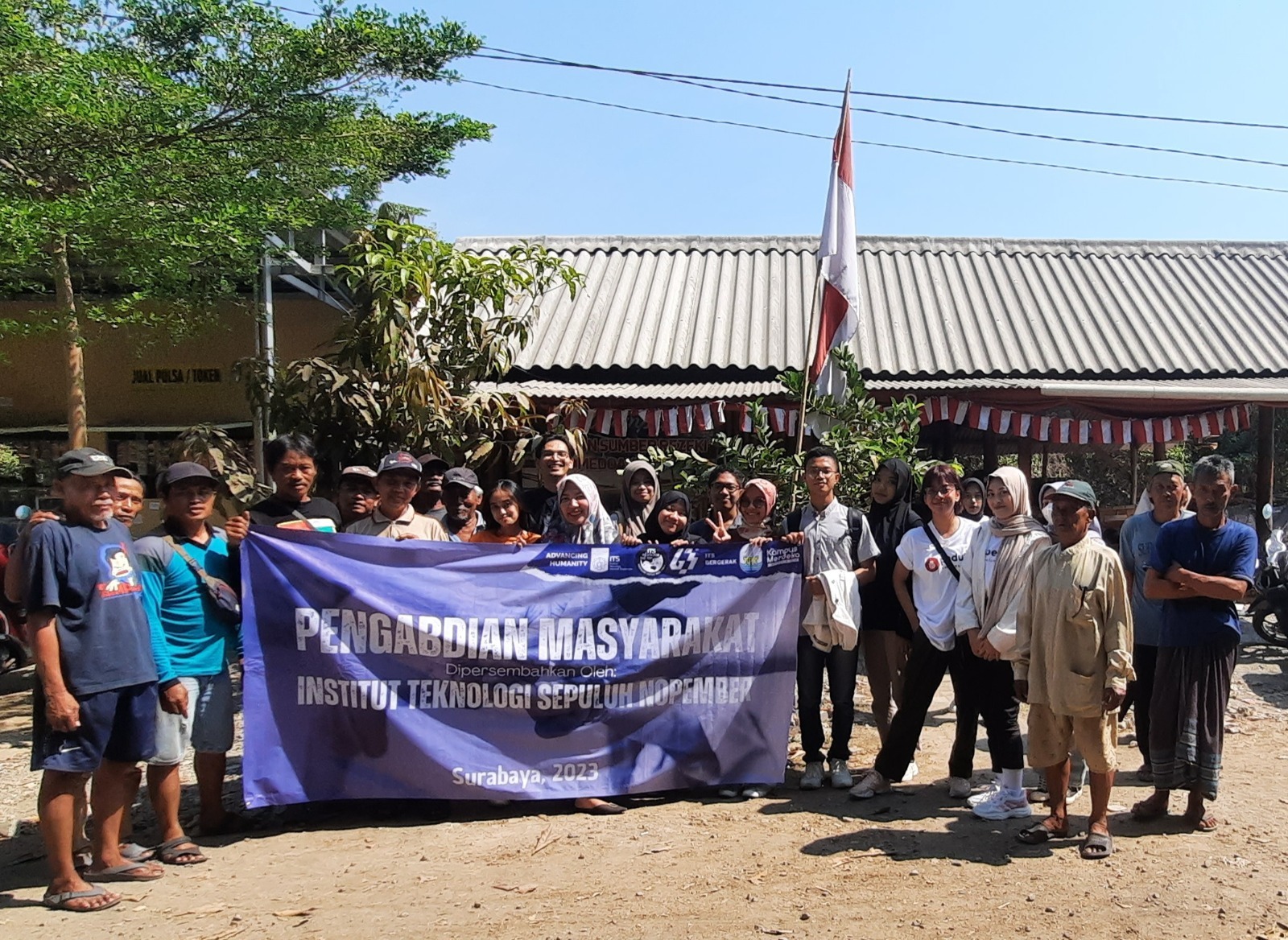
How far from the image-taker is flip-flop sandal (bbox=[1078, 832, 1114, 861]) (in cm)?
409

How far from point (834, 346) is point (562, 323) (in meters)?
4.67

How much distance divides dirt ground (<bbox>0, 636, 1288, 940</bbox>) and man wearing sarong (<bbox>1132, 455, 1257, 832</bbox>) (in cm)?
28

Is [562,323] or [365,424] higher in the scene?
[562,323]

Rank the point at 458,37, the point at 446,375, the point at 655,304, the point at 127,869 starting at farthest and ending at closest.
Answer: the point at 655,304
the point at 458,37
the point at 446,375
the point at 127,869

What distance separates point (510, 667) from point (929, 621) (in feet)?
6.76

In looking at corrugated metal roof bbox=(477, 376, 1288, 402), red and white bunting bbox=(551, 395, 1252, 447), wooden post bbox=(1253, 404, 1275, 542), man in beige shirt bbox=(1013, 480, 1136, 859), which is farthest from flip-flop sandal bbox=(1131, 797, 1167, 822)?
wooden post bbox=(1253, 404, 1275, 542)

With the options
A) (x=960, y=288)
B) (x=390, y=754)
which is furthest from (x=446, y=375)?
(x=960, y=288)

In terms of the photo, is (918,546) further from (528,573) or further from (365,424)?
(365,424)

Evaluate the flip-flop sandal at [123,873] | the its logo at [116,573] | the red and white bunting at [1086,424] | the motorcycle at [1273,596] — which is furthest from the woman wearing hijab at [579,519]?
the motorcycle at [1273,596]

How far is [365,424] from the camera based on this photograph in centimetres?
614

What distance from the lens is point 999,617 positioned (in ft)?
14.7

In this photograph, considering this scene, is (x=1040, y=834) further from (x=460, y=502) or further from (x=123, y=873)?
(x=123, y=873)

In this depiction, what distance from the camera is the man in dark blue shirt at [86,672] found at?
3.69m

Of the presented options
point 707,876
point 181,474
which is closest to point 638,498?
point 707,876
